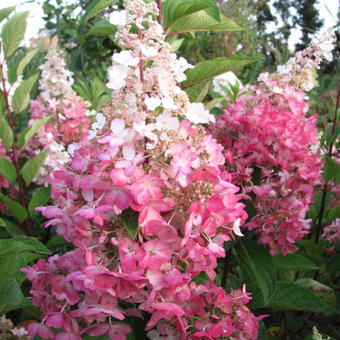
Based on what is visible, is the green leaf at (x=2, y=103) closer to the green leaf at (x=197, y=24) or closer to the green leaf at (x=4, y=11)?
the green leaf at (x=4, y=11)

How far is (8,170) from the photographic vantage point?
1.69 meters

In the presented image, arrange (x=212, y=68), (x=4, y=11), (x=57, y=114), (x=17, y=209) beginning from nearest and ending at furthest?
(x=212, y=68), (x=4, y=11), (x=17, y=209), (x=57, y=114)

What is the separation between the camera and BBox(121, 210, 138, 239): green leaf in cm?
80

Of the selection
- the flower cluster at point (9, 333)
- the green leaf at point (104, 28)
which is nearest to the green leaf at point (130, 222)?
the green leaf at point (104, 28)

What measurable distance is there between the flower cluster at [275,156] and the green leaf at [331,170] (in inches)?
9.7

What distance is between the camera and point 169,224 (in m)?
0.84

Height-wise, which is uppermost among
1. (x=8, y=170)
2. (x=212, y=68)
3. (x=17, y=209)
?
(x=212, y=68)

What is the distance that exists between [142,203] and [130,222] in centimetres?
7

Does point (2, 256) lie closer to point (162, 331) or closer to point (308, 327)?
point (162, 331)

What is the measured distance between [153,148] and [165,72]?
0.45 ft

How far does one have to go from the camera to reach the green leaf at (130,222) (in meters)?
0.80

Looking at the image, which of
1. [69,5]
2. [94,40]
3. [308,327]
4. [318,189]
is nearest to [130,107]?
[318,189]

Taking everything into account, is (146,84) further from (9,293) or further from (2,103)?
(2,103)

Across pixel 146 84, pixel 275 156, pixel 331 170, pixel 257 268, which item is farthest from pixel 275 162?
pixel 146 84
